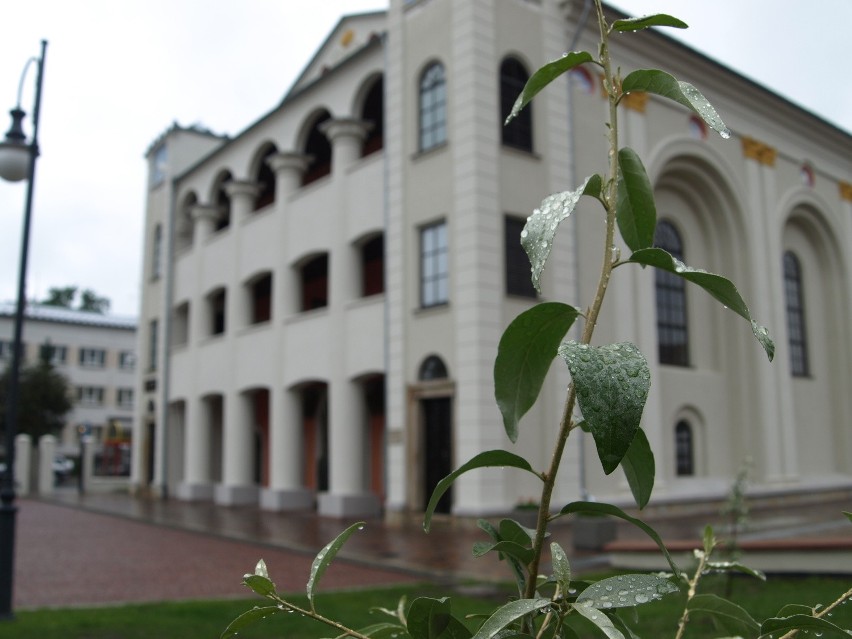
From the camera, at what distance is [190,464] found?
93.6 feet

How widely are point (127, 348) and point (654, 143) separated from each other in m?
59.4

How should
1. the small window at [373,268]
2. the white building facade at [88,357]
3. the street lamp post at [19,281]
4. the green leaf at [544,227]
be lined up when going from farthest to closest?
the white building facade at [88,357] → the small window at [373,268] → the street lamp post at [19,281] → the green leaf at [544,227]

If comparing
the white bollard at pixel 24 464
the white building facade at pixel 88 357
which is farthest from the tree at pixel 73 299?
the white bollard at pixel 24 464

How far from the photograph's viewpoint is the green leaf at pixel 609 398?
0.80 m

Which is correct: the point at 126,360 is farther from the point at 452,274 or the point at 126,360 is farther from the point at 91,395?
the point at 452,274

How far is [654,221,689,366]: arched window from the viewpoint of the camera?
2209cm

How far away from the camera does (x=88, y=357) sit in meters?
70.3

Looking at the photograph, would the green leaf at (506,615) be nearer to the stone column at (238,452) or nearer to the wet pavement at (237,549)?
the wet pavement at (237,549)

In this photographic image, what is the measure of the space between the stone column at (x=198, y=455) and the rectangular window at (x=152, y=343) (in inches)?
177

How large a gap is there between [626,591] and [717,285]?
36 centimetres

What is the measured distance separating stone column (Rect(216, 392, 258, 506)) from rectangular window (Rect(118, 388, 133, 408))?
164ft

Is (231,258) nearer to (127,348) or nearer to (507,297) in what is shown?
(507,297)

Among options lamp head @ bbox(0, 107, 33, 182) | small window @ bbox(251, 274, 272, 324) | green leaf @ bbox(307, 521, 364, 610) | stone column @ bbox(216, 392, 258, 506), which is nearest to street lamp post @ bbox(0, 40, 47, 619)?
lamp head @ bbox(0, 107, 33, 182)

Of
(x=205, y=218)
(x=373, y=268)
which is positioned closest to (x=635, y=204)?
(x=373, y=268)
